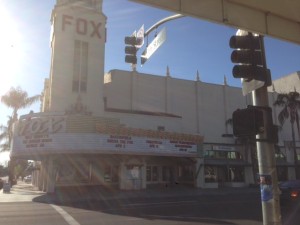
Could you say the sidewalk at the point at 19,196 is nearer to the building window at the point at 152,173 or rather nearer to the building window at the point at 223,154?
the building window at the point at 152,173

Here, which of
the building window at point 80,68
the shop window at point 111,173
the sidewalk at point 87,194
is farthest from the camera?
the building window at point 80,68

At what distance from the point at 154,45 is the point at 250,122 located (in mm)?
5408

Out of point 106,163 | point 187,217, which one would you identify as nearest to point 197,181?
point 106,163

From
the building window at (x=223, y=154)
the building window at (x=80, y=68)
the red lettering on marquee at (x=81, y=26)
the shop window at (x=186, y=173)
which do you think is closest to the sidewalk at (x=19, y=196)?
the building window at (x=80, y=68)

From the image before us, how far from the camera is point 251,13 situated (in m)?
8.41

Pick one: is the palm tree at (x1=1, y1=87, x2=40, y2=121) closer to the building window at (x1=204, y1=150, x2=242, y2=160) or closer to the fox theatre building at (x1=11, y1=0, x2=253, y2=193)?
the fox theatre building at (x1=11, y1=0, x2=253, y2=193)

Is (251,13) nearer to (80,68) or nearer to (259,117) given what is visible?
(259,117)

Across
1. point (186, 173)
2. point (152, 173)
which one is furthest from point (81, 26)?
point (186, 173)

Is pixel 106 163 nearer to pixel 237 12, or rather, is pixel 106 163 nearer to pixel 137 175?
pixel 137 175

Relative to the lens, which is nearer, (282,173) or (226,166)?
(226,166)

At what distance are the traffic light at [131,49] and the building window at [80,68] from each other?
85.6 ft

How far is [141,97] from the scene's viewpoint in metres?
43.0

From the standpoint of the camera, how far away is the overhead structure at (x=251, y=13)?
7.59 meters

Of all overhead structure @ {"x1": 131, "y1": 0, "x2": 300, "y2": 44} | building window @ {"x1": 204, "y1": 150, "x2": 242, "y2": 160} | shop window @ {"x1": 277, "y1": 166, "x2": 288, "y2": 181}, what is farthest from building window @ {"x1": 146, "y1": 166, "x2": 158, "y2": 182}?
overhead structure @ {"x1": 131, "y1": 0, "x2": 300, "y2": 44}
